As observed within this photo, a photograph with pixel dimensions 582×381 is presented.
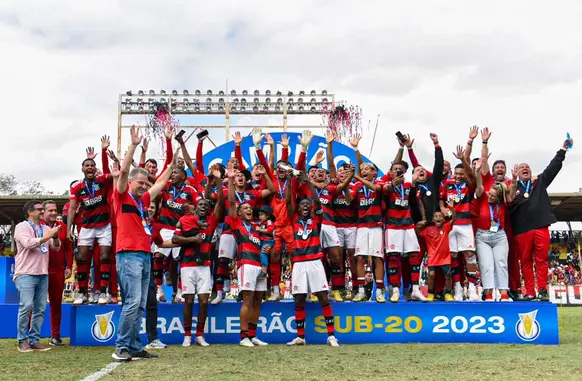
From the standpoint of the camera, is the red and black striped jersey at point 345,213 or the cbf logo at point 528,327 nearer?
the cbf logo at point 528,327

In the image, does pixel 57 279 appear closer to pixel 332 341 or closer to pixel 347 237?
pixel 332 341

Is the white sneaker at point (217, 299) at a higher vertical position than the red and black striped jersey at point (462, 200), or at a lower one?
lower

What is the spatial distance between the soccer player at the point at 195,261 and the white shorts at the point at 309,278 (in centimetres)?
126

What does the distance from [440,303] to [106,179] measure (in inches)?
210

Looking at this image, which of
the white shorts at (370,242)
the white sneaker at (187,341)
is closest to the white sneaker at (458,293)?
the white shorts at (370,242)

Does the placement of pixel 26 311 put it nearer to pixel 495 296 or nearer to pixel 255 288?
pixel 255 288

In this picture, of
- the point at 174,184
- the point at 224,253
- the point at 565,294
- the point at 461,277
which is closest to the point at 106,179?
the point at 174,184

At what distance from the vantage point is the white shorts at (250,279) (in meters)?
8.45

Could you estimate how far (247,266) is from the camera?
8.54 m

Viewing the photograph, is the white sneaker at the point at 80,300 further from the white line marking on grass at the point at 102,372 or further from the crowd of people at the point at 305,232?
the white line marking on grass at the point at 102,372

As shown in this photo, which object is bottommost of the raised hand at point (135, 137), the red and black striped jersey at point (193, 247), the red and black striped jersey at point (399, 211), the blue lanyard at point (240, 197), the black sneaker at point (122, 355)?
the black sneaker at point (122, 355)

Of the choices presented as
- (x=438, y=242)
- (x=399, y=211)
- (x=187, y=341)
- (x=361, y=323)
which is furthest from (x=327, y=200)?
(x=187, y=341)

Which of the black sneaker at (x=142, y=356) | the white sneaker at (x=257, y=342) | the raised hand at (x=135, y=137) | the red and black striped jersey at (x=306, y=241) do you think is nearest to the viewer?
the raised hand at (x=135, y=137)

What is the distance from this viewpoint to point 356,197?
9.53 metres
